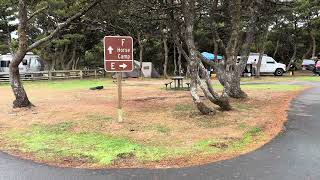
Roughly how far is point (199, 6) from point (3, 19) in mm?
25210

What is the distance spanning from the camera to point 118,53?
11258 mm

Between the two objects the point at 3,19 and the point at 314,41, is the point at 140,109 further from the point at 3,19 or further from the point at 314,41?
the point at 314,41

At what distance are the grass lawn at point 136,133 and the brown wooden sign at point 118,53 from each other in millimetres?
1399

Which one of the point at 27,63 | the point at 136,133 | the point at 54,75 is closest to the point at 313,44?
the point at 54,75

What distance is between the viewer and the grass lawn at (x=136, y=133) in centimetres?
799

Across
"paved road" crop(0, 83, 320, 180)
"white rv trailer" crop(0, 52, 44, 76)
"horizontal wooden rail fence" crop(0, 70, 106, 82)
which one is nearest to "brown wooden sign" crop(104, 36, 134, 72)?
"paved road" crop(0, 83, 320, 180)

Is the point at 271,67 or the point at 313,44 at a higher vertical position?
the point at 313,44

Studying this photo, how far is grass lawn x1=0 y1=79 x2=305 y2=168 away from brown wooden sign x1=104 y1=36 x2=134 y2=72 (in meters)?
1.40

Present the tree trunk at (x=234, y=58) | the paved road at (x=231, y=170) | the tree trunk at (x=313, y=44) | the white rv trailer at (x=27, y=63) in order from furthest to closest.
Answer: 1. the tree trunk at (x=313, y=44)
2. the white rv trailer at (x=27, y=63)
3. the tree trunk at (x=234, y=58)
4. the paved road at (x=231, y=170)

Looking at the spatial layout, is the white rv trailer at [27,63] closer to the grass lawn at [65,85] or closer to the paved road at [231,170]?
the grass lawn at [65,85]

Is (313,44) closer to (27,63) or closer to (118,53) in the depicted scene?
(27,63)

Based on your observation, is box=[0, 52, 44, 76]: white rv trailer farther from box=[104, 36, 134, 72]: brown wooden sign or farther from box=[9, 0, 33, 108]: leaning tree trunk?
box=[104, 36, 134, 72]: brown wooden sign

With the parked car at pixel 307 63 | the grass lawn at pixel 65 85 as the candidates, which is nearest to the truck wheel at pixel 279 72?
the parked car at pixel 307 63

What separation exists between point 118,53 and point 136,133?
2234 mm
